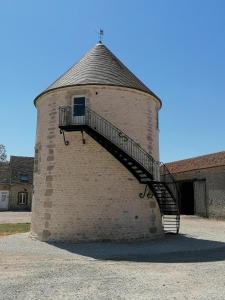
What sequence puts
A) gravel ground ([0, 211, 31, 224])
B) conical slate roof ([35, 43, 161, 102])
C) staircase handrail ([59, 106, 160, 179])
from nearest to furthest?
staircase handrail ([59, 106, 160, 179]) → conical slate roof ([35, 43, 161, 102]) → gravel ground ([0, 211, 31, 224])

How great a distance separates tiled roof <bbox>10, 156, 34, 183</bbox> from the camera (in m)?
48.8

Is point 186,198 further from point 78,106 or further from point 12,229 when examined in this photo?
point 78,106

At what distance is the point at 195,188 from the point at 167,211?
49.2ft

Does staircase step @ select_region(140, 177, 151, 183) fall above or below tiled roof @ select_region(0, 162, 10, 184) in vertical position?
below

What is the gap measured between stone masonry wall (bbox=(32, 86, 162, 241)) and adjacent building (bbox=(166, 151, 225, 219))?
43.8 feet

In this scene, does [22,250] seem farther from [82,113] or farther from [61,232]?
[82,113]

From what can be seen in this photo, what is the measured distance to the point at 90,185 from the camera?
53.6 ft

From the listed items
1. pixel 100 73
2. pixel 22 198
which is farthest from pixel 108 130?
pixel 22 198

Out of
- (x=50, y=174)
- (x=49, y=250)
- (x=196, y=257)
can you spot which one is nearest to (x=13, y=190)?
(x=50, y=174)

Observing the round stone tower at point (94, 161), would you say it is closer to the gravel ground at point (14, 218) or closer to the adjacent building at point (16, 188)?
the gravel ground at point (14, 218)

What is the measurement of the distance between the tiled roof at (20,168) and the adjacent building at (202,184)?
851 inches

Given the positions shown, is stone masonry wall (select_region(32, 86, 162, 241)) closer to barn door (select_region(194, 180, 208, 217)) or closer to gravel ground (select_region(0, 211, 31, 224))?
gravel ground (select_region(0, 211, 31, 224))

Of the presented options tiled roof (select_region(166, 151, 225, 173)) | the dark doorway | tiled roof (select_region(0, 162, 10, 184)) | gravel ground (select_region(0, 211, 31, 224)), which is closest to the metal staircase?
tiled roof (select_region(166, 151, 225, 173))

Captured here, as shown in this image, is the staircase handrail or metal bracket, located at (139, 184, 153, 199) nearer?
the staircase handrail
